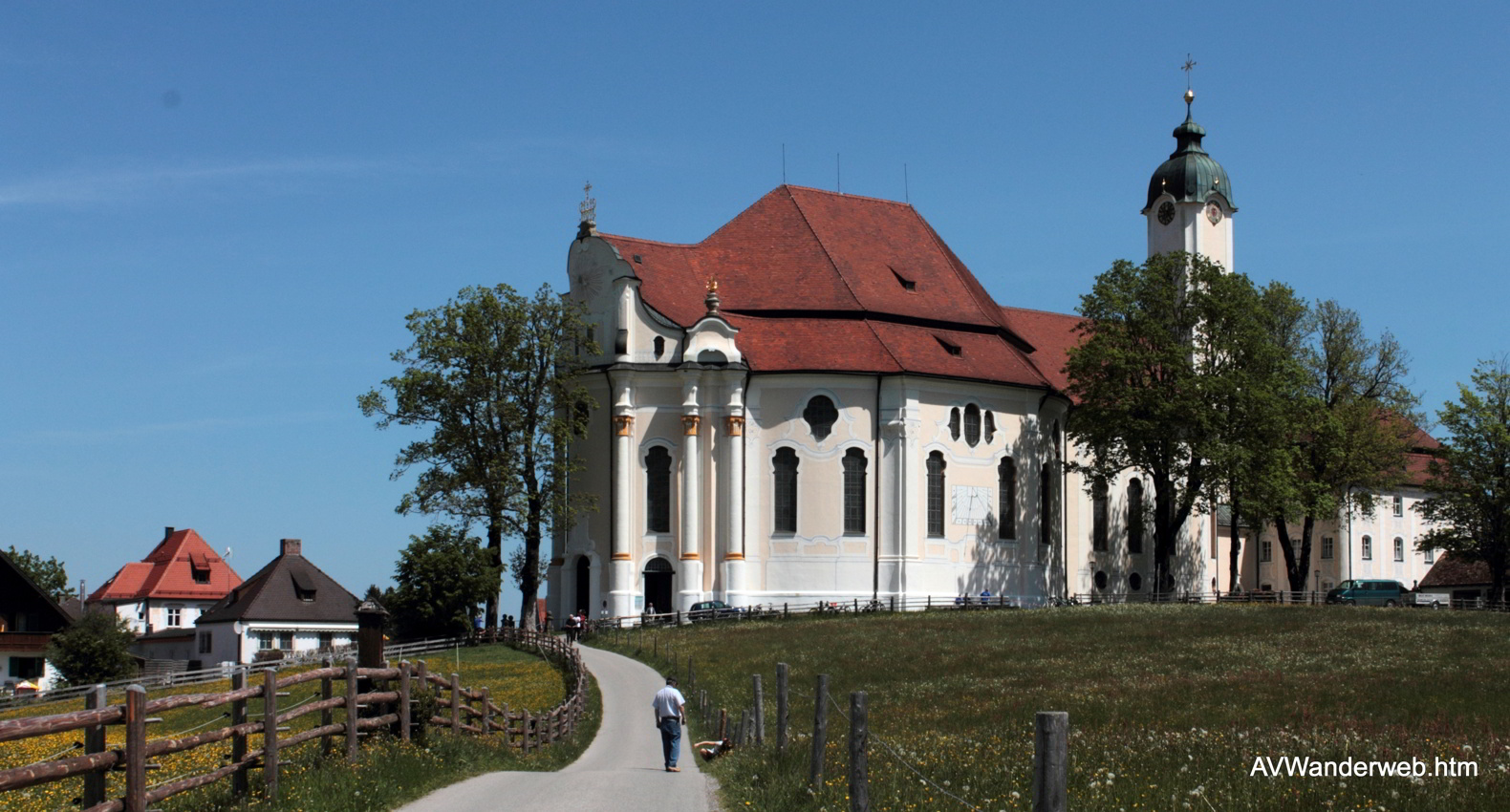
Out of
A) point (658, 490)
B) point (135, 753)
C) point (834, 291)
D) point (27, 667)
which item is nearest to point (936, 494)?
point (834, 291)

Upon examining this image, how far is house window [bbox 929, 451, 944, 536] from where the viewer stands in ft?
221

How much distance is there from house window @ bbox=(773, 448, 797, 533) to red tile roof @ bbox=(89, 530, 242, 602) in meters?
46.2

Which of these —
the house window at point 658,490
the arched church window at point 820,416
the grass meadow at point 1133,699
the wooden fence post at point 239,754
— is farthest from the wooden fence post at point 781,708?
the arched church window at point 820,416

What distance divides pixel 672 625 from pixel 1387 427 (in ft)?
111

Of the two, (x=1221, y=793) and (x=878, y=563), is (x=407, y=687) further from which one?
(x=878, y=563)

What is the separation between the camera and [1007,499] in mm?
69562

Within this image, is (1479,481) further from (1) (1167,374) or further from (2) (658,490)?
(2) (658,490)

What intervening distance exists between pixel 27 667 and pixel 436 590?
24054mm

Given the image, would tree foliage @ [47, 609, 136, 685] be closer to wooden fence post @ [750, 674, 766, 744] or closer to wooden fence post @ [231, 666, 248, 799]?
wooden fence post @ [750, 674, 766, 744]

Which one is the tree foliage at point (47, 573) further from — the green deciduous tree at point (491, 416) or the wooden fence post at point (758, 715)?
the wooden fence post at point (758, 715)

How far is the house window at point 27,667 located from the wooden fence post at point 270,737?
6236 centimetres

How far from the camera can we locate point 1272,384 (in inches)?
2576

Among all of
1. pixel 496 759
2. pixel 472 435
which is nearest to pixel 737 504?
pixel 472 435

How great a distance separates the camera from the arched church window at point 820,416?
66.9m
